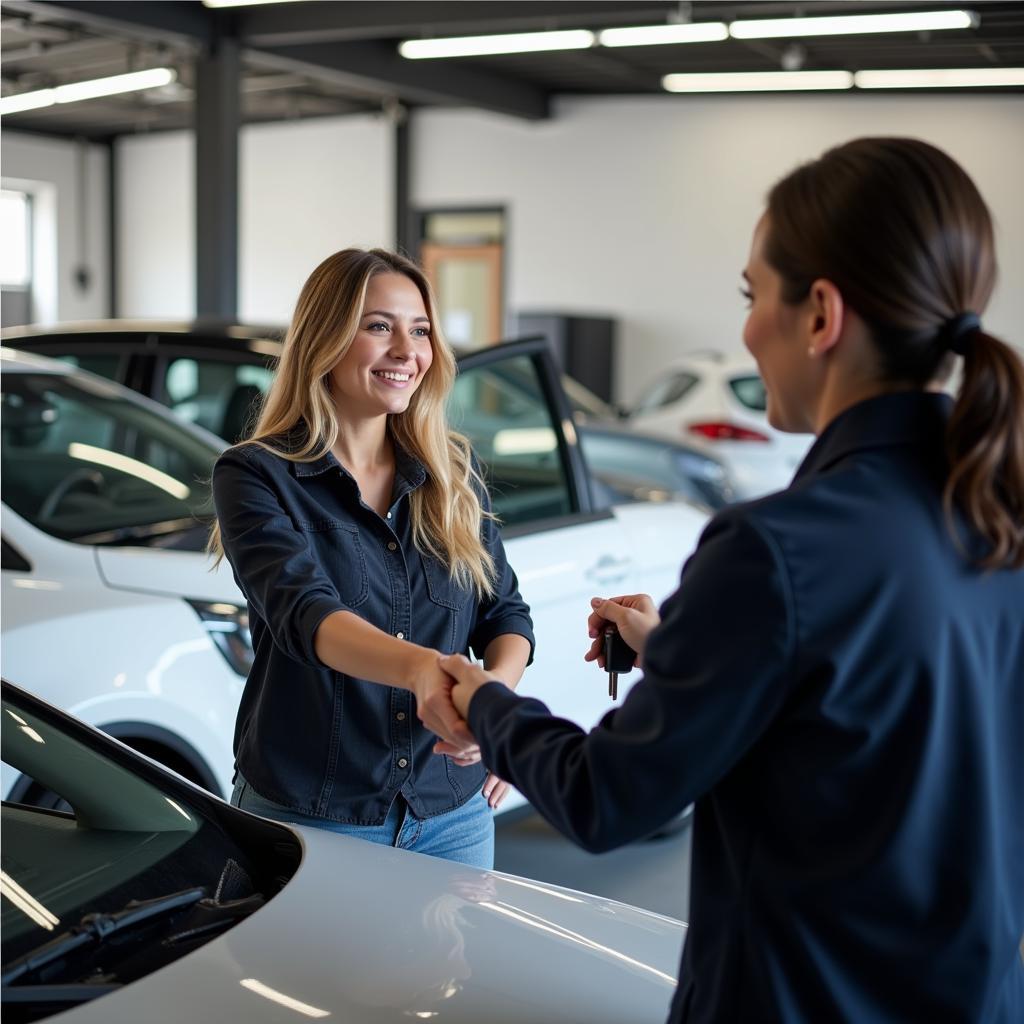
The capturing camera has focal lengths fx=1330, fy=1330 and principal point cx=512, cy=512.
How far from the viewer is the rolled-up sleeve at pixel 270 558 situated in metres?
1.76

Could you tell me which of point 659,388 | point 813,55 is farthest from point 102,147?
point 659,388

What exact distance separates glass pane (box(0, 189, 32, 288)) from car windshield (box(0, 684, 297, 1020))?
1687 cm

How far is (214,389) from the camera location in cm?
480

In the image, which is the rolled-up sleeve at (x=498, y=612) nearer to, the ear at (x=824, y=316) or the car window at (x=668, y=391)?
the ear at (x=824, y=316)

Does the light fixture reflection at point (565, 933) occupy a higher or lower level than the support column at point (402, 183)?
lower

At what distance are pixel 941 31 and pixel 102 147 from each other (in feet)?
40.3


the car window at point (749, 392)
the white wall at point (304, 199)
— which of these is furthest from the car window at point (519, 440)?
the white wall at point (304, 199)

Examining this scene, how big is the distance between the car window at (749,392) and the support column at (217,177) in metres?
3.88

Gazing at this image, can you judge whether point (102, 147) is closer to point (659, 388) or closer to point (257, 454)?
point (659, 388)

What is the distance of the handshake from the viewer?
1.38 metres

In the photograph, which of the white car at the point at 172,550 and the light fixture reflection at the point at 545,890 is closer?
the light fixture reflection at the point at 545,890

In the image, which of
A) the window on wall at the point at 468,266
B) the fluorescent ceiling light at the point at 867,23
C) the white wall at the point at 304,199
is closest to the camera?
the fluorescent ceiling light at the point at 867,23

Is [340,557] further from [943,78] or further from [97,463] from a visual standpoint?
[943,78]

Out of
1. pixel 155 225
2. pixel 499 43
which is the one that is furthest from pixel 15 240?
pixel 499 43
